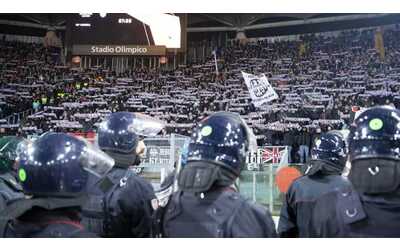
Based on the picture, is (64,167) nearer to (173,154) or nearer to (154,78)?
(173,154)

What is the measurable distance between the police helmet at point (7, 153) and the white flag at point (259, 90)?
21.7 feet

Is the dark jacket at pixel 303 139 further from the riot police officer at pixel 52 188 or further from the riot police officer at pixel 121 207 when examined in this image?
the riot police officer at pixel 52 188

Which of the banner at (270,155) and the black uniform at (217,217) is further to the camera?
the banner at (270,155)

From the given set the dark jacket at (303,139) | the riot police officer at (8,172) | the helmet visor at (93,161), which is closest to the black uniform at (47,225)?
the helmet visor at (93,161)

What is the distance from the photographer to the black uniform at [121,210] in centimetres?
229

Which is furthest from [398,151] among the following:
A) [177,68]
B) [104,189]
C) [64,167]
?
[177,68]

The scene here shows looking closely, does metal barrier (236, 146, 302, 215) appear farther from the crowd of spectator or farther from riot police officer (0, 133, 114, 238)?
the crowd of spectator

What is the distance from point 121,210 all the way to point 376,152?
1.17 metres

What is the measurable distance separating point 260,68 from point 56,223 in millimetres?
19677

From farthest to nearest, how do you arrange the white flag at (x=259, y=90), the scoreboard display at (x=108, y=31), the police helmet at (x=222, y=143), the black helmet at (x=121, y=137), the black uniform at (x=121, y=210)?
the scoreboard display at (x=108, y=31), the white flag at (x=259, y=90), the black helmet at (x=121, y=137), the black uniform at (x=121, y=210), the police helmet at (x=222, y=143)

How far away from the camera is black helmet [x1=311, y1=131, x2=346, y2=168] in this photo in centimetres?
276

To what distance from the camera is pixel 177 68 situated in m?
22.9

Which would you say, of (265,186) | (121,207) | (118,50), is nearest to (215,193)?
(121,207)

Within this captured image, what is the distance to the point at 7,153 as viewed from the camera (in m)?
3.30
